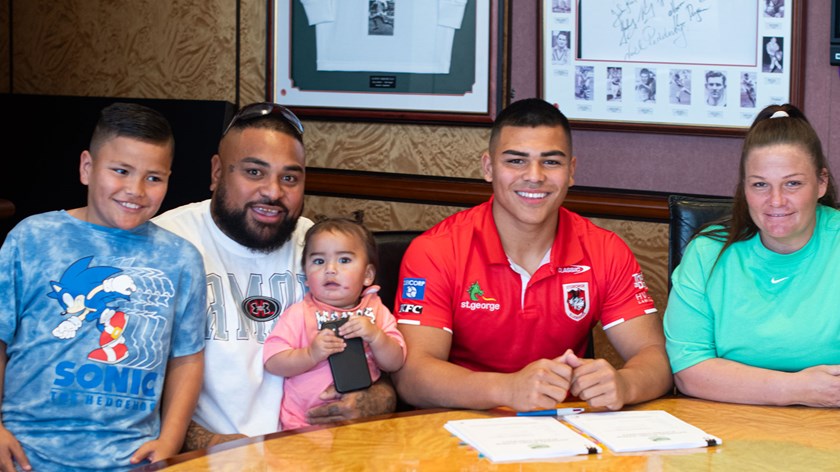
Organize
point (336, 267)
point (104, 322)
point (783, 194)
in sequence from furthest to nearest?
point (336, 267), point (783, 194), point (104, 322)

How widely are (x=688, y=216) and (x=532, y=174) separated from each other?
19.3 inches

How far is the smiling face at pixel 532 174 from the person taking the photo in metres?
2.54

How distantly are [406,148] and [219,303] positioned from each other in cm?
166

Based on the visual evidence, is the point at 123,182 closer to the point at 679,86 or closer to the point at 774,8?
the point at 679,86

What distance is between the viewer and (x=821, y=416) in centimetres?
202

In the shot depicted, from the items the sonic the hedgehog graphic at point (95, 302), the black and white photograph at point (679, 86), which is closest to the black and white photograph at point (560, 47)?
the black and white photograph at point (679, 86)

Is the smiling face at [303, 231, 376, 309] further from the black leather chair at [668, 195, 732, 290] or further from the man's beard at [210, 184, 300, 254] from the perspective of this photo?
the black leather chair at [668, 195, 732, 290]

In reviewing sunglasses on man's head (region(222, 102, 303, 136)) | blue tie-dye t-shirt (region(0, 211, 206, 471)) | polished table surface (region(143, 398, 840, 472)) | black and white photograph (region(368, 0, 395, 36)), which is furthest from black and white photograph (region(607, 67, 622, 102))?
blue tie-dye t-shirt (region(0, 211, 206, 471))

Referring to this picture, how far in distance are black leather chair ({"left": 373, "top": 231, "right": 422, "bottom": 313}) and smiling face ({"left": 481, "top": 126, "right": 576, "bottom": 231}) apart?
0.33 metres

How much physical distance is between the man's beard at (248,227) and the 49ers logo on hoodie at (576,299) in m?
0.76

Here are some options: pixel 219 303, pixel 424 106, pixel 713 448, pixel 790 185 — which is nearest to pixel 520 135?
pixel 790 185

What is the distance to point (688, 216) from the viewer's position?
268 cm

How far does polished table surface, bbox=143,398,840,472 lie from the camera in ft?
5.45

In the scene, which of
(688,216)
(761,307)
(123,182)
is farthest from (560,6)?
(123,182)
